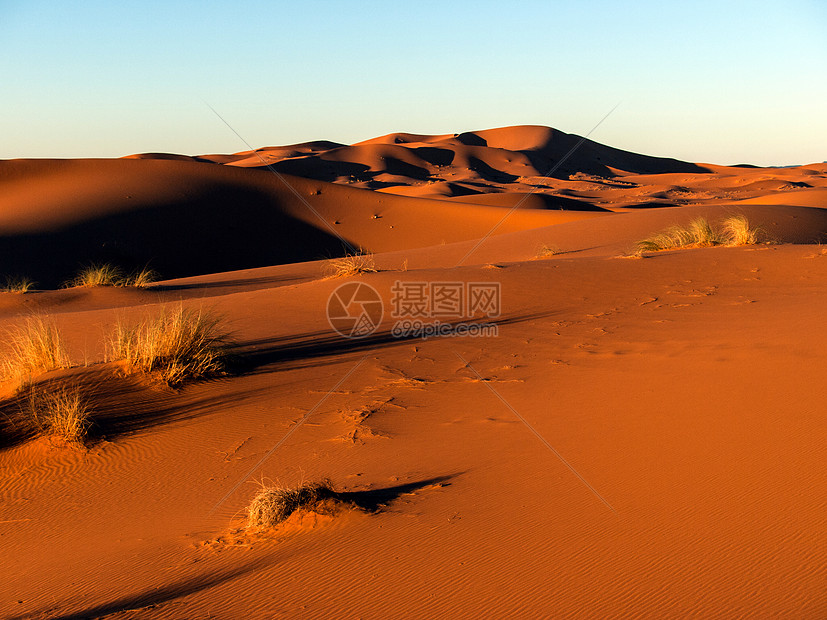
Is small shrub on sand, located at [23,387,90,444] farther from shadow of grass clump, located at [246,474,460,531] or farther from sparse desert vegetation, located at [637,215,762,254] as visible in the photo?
sparse desert vegetation, located at [637,215,762,254]

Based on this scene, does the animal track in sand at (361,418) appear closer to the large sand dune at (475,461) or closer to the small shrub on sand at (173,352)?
the large sand dune at (475,461)

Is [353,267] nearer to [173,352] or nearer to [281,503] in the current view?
[173,352]

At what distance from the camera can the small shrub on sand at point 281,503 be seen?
3852 millimetres

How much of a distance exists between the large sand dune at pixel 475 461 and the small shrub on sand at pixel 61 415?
12 cm

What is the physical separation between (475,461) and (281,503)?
4.74 feet

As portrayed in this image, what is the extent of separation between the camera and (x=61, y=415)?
5.64 metres

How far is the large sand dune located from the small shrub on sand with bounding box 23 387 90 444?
12 cm

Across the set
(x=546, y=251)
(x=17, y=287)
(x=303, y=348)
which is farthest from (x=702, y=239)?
(x=17, y=287)

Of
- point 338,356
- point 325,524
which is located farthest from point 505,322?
point 325,524

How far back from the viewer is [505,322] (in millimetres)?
9320

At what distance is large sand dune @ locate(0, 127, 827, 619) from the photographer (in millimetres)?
3121

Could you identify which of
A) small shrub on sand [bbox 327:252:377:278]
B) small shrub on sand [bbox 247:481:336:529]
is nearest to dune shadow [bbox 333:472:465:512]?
small shrub on sand [bbox 247:481:336:529]

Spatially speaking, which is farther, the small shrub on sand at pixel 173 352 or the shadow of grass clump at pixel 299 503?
the small shrub on sand at pixel 173 352

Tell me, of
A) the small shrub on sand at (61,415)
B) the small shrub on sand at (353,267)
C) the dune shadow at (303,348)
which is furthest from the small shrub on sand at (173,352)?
the small shrub on sand at (353,267)
